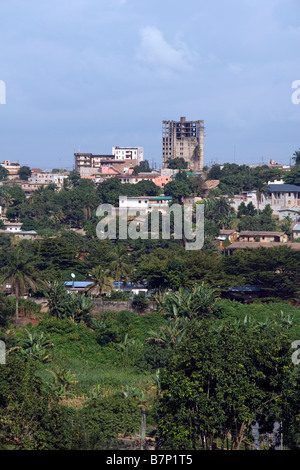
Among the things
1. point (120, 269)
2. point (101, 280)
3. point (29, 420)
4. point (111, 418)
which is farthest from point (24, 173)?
point (29, 420)

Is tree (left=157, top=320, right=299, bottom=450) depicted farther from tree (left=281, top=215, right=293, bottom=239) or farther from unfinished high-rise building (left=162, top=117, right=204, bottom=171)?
unfinished high-rise building (left=162, top=117, right=204, bottom=171)

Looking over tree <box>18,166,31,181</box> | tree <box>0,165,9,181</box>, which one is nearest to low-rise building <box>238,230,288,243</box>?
tree <box>18,166,31,181</box>

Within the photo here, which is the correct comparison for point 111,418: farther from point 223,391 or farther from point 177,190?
point 177,190

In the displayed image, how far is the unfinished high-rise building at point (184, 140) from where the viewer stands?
3290 inches

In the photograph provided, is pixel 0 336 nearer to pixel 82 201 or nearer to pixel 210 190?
pixel 82 201

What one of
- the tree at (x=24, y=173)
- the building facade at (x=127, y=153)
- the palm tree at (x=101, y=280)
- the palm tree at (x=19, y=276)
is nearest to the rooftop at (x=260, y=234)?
the palm tree at (x=101, y=280)

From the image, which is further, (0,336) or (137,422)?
(0,336)

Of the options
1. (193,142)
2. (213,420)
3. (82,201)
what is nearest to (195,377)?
(213,420)

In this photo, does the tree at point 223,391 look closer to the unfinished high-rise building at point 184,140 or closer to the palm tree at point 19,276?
the palm tree at point 19,276

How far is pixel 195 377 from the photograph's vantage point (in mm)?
16688

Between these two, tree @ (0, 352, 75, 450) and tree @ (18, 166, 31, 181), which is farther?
tree @ (18, 166, 31, 181)

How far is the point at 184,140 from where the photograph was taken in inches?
3346

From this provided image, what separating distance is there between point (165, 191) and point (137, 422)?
128 ft

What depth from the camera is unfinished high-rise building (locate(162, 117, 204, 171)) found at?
8356 centimetres
